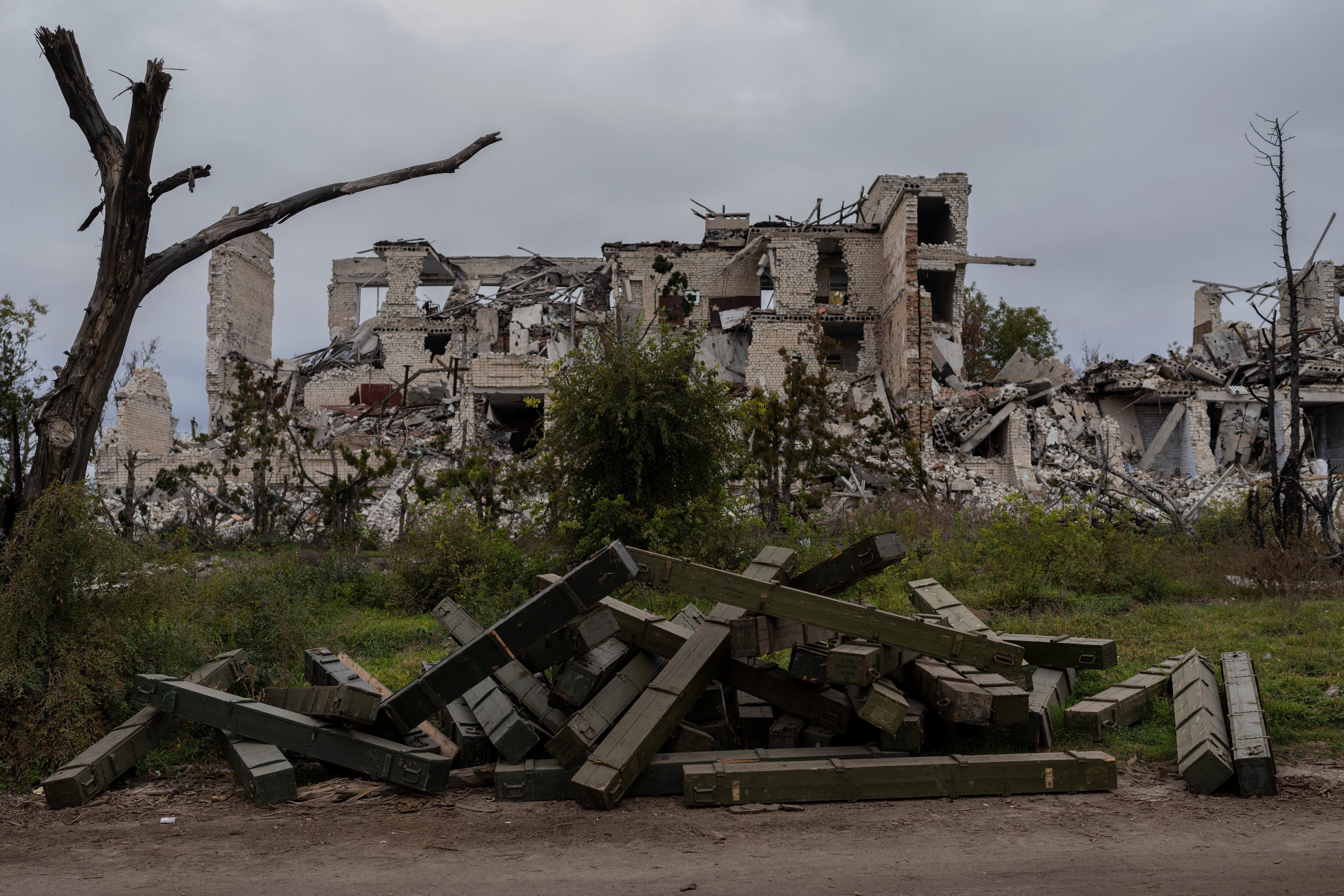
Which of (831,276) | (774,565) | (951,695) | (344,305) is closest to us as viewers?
(951,695)

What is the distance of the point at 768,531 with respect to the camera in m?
15.0

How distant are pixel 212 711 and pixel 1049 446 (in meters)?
24.2

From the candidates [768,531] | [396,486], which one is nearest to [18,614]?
[768,531]

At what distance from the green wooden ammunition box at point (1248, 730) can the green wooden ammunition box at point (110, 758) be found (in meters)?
6.19

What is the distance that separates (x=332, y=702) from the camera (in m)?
5.08

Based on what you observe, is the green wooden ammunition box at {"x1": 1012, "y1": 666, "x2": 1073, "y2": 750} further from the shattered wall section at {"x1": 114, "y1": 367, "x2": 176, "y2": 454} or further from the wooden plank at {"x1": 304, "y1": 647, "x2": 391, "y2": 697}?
the shattered wall section at {"x1": 114, "y1": 367, "x2": 176, "y2": 454}

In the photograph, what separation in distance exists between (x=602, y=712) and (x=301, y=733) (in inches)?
69.0

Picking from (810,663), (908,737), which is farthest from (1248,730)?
(810,663)

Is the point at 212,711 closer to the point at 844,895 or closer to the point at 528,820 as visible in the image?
the point at 528,820

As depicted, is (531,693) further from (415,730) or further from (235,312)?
(235,312)

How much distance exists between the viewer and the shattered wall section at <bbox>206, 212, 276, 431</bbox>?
33.2 meters

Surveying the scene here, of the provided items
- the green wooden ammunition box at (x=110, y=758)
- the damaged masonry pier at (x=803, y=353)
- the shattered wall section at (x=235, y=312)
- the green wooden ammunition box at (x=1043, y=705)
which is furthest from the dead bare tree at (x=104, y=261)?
the shattered wall section at (x=235, y=312)

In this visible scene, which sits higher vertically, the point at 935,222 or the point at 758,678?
the point at 935,222

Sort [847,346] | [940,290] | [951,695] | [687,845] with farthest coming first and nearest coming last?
[847,346] → [940,290] → [951,695] → [687,845]
